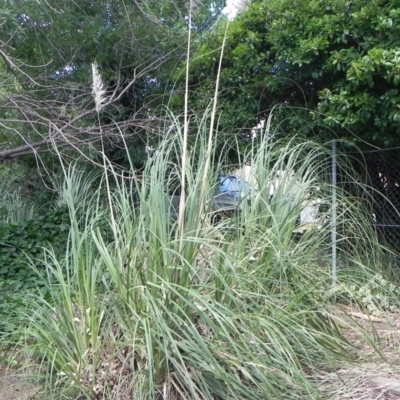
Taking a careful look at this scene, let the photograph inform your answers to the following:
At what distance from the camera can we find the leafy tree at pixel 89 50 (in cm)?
717

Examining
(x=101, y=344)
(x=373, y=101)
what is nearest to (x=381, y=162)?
(x=373, y=101)

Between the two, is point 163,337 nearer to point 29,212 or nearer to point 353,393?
point 353,393

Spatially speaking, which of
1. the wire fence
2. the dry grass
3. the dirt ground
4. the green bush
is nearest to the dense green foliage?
the dirt ground

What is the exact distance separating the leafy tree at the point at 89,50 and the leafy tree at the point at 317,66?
29.7 inches

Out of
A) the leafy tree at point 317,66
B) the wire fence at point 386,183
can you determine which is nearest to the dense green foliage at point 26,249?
the leafy tree at point 317,66

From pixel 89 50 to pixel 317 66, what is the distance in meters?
3.49

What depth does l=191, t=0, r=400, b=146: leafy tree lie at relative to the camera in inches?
213

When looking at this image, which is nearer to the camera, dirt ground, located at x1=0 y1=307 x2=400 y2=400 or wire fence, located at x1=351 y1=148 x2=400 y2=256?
dirt ground, located at x1=0 y1=307 x2=400 y2=400

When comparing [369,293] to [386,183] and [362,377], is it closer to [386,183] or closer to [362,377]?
[362,377]

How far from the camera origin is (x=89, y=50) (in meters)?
8.06

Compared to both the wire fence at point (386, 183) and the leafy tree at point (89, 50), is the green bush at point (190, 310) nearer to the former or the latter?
the wire fence at point (386, 183)

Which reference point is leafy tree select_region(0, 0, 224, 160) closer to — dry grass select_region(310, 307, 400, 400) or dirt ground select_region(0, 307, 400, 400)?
dirt ground select_region(0, 307, 400, 400)

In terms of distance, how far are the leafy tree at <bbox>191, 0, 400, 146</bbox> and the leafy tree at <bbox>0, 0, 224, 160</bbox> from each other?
755 millimetres

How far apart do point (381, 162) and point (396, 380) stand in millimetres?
3494
